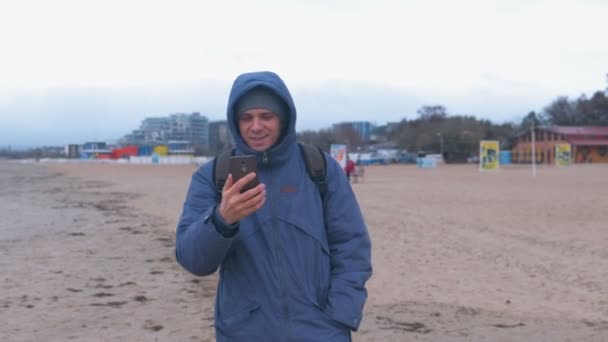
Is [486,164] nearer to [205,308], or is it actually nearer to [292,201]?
[205,308]

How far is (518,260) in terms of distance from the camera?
9180 millimetres

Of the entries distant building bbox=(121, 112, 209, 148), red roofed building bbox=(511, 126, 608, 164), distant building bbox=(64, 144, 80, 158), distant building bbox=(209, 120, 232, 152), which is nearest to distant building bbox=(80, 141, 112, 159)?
distant building bbox=(64, 144, 80, 158)

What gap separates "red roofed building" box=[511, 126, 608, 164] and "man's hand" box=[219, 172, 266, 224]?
71.4 metres

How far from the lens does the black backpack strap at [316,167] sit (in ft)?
7.51

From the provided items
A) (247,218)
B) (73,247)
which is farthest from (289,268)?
(73,247)

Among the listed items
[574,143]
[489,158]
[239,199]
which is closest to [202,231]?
[239,199]

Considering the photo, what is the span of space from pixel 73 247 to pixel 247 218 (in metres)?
8.96

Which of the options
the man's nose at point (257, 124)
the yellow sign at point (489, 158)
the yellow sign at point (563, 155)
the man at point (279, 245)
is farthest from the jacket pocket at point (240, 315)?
the yellow sign at point (563, 155)

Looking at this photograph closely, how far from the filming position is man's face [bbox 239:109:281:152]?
2.29 m

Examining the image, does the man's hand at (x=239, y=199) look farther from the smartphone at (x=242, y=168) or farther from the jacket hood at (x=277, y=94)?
the jacket hood at (x=277, y=94)

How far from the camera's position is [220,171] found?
7.41 feet

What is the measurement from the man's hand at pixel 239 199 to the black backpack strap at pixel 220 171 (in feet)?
0.74

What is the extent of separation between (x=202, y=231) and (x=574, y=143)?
7312 cm

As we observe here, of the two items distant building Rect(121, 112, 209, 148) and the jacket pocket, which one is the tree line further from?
distant building Rect(121, 112, 209, 148)
